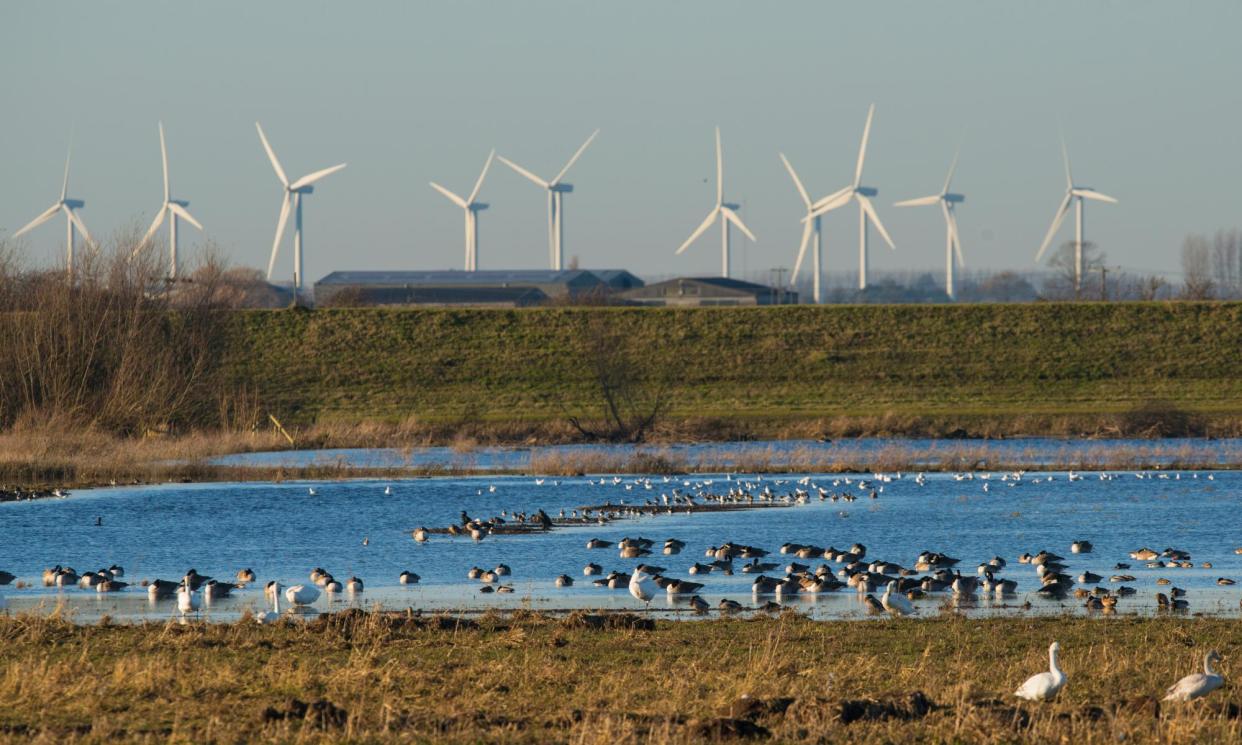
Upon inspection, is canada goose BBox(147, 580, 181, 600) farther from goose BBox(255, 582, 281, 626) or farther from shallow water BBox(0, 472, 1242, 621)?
goose BBox(255, 582, 281, 626)

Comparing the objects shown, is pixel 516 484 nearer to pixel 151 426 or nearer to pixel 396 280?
pixel 151 426

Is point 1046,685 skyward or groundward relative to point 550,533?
skyward

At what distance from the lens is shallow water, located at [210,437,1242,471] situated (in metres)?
51.1

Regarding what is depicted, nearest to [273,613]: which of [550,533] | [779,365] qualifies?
[550,533]

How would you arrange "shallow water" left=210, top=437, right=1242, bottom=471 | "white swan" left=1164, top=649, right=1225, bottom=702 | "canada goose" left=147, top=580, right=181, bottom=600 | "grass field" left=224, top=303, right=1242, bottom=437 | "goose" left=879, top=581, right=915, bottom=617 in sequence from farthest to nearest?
"grass field" left=224, top=303, right=1242, bottom=437, "shallow water" left=210, top=437, right=1242, bottom=471, "canada goose" left=147, top=580, right=181, bottom=600, "goose" left=879, top=581, right=915, bottom=617, "white swan" left=1164, top=649, right=1225, bottom=702

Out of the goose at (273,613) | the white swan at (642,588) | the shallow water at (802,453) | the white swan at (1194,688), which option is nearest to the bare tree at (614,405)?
the shallow water at (802,453)

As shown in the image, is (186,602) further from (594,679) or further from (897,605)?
(897,605)

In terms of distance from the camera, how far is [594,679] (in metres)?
15.6

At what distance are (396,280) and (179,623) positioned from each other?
14894cm

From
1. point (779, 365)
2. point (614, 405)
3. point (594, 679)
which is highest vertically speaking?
point (779, 365)

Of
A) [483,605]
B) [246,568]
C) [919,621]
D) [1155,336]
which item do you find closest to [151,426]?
[246,568]

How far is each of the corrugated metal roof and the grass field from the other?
232 ft

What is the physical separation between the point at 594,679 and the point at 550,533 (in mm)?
18303

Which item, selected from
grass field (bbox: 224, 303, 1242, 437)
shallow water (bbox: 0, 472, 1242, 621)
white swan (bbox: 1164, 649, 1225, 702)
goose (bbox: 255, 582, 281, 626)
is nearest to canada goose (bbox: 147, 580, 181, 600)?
shallow water (bbox: 0, 472, 1242, 621)
